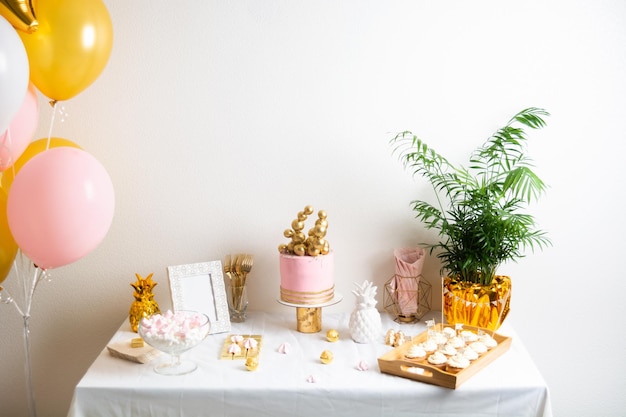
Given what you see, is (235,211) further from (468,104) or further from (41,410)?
(41,410)

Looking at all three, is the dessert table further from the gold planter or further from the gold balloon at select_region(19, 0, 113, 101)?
the gold balloon at select_region(19, 0, 113, 101)

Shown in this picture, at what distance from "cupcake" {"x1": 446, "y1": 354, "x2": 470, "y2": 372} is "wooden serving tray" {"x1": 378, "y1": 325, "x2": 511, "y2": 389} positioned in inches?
0.4

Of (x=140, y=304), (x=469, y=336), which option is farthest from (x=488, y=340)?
(x=140, y=304)

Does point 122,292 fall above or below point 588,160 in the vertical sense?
below

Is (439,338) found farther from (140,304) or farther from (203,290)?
(140,304)

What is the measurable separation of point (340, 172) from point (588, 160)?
822 mm

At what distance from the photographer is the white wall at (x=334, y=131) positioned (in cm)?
219

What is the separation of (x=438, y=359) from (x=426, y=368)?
2.0 inches

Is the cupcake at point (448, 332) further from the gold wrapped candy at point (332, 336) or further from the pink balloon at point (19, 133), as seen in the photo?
the pink balloon at point (19, 133)

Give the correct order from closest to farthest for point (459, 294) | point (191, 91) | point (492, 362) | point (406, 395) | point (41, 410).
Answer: point (406, 395) → point (492, 362) → point (459, 294) → point (191, 91) → point (41, 410)

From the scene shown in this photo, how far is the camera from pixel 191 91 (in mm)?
2215

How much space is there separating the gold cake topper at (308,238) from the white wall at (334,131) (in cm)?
21

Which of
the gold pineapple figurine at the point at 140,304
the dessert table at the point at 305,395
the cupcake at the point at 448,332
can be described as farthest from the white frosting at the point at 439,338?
the gold pineapple figurine at the point at 140,304

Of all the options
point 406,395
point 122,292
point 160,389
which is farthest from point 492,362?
point 122,292
